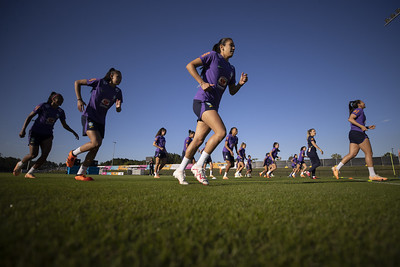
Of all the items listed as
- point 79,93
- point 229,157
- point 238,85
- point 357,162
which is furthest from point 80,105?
point 357,162

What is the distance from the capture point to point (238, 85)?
14.6 feet

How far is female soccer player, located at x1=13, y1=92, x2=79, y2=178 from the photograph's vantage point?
19.0 ft

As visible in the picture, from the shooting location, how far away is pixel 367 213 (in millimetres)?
1480

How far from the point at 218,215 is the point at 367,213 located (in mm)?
1136

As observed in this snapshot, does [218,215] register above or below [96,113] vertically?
below

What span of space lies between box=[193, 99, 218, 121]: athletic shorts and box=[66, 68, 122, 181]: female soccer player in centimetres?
233

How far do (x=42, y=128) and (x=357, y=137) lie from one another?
964cm

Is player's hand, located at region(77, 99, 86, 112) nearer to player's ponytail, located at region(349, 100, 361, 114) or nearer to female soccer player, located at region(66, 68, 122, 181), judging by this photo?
female soccer player, located at region(66, 68, 122, 181)

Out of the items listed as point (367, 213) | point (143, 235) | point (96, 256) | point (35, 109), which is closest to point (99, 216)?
point (143, 235)

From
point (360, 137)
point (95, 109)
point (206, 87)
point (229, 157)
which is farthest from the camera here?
point (229, 157)

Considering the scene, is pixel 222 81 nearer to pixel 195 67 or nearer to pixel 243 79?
pixel 243 79

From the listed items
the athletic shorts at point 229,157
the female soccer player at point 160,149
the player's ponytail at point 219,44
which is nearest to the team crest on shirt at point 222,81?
the player's ponytail at point 219,44

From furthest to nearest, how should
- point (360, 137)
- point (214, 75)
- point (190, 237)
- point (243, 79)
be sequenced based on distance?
point (360, 137) → point (243, 79) → point (214, 75) → point (190, 237)

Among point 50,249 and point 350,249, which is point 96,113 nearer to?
point 50,249
